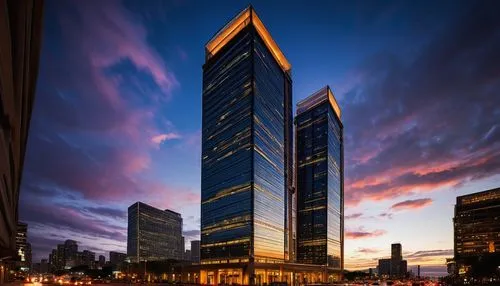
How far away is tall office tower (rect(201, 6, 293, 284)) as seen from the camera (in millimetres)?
160125

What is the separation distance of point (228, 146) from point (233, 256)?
43.8m

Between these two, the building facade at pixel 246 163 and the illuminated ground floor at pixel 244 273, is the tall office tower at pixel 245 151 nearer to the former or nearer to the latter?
the building facade at pixel 246 163

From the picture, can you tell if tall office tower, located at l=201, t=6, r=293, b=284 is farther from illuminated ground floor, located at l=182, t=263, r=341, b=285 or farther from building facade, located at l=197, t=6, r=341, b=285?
illuminated ground floor, located at l=182, t=263, r=341, b=285

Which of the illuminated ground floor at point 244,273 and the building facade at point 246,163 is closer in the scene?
the illuminated ground floor at point 244,273

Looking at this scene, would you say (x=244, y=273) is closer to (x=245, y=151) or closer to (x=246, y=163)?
(x=246, y=163)

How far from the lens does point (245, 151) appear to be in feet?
531

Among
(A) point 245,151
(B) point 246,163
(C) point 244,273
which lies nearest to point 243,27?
(A) point 245,151

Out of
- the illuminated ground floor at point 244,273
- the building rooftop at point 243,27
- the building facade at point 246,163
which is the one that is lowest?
the illuminated ground floor at point 244,273

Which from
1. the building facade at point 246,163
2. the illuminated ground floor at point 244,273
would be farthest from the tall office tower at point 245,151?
the illuminated ground floor at point 244,273

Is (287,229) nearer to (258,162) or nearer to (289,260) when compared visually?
(289,260)

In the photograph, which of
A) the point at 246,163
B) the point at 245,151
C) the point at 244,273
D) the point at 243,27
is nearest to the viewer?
the point at 244,273

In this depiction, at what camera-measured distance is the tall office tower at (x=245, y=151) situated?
16012 cm

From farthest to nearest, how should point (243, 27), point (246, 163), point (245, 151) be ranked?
point (243, 27) → point (245, 151) → point (246, 163)

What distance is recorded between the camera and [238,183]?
164000 millimetres
